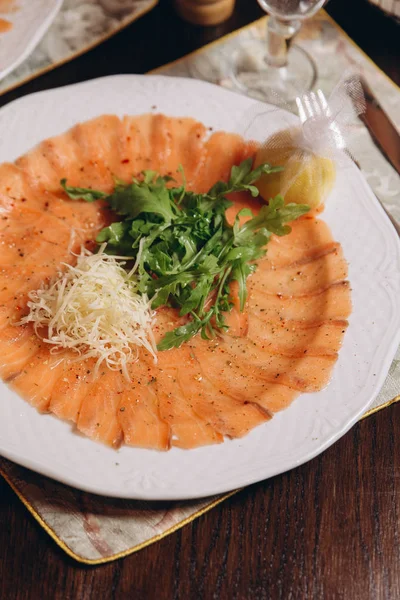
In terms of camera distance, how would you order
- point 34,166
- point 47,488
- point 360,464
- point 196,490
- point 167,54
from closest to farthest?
point 196,490 < point 47,488 < point 360,464 < point 34,166 < point 167,54

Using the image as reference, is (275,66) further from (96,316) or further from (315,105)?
(96,316)

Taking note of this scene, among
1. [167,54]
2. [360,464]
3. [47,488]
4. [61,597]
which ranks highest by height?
[167,54]

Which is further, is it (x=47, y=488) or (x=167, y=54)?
(x=167, y=54)

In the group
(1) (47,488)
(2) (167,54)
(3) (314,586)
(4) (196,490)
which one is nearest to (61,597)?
(1) (47,488)

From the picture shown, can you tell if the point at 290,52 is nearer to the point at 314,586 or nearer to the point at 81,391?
the point at 81,391

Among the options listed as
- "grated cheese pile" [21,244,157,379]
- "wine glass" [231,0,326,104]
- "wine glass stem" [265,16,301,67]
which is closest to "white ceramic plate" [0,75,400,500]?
"grated cheese pile" [21,244,157,379]

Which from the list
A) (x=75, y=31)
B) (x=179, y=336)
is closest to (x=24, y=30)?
(x=75, y=31)
